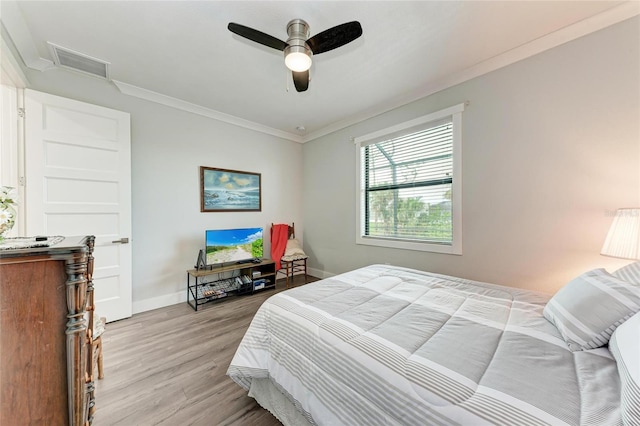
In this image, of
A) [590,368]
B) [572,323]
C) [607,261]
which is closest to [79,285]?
[590,368]

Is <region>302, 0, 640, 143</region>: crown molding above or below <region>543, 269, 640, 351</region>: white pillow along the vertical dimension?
above

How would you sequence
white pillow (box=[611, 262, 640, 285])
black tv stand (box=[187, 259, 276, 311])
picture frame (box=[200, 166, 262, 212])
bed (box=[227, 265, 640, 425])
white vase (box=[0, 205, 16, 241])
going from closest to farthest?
1. bed (box=[227, 265, 640, 425])
2. white vase (box=[0, 205, 16, 241])
3. white pillow (box=[611, 262, 640, 285])
4. black tv stand (box=[187, 259, 276, 311])
5. picture frame (box=[200, 166, 262, 212])

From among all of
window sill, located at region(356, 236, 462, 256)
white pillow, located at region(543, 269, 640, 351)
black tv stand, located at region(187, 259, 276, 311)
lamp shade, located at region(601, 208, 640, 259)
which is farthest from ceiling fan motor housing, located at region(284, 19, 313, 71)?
black tv stand, located at region(187, 259, 276, 311)

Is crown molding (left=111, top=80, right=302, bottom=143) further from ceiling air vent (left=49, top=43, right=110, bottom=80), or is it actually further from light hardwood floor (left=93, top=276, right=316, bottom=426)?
light hardwood floor (left=93, top=276, right=316, bottom=426)

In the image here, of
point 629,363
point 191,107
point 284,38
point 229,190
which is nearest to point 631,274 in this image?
point 629,363

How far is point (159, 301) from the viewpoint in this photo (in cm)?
298

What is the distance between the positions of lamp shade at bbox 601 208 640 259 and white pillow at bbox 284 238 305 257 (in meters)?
3.35

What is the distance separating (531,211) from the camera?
2170 mm

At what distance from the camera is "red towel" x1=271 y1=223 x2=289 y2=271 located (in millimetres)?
4027

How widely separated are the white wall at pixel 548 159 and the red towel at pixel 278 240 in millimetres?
2232

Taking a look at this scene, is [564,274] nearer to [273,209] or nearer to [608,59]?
[608,59]

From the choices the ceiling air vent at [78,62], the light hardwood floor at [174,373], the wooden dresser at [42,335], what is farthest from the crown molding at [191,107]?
the wooden dresser at [42,335]

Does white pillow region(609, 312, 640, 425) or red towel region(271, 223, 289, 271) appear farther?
red towel region(271, 223, 289, 271)

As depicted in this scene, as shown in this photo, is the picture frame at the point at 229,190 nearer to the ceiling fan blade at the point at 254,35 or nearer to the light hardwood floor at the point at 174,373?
the light hardwood floor at the point at 174,373
